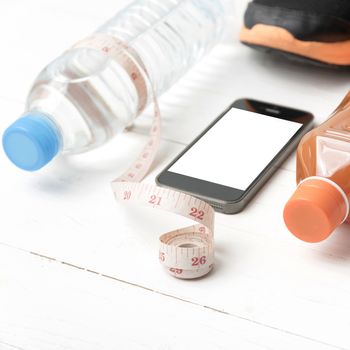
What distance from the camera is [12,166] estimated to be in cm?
100

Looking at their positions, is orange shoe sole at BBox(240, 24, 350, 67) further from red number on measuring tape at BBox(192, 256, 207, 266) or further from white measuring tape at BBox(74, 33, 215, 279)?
red number on measuring tape at BBox(192, 256, 207, 266)

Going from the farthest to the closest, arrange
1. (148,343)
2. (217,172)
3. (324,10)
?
1. (324,10)
2. (217,172)
3. (148,343)

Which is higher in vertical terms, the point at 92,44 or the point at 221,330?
the point at 92,44

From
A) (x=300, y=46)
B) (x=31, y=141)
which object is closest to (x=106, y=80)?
(x=31, y=141)

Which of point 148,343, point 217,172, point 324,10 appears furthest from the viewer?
point 324,10

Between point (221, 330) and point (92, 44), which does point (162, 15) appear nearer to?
point (92, 44)

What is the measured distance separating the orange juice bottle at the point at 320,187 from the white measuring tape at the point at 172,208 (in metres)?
0.09

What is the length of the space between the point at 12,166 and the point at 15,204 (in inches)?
3.1

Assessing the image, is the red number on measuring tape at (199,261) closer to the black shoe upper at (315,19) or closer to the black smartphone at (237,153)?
the black smartphone at (237,153)

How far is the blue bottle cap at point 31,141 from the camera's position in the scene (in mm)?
908

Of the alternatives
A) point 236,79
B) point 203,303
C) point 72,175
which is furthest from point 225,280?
point 236,79

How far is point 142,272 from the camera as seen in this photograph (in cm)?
83

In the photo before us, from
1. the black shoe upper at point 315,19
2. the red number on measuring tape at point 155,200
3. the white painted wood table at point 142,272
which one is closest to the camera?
the white painted wood table at point 142,272

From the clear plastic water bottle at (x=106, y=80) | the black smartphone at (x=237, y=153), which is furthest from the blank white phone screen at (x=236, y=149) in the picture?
the clear plastic water bottle at (x=106, y=80)
